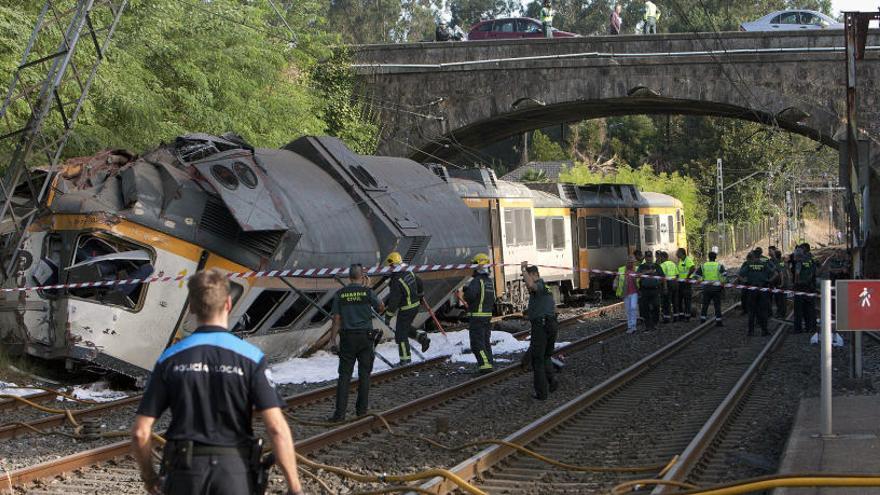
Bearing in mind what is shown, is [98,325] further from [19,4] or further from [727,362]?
[727,362]

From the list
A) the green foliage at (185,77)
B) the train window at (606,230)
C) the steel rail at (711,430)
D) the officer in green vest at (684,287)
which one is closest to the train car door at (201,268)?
the green foliage at (185,77)

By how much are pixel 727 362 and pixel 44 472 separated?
39.4 feet

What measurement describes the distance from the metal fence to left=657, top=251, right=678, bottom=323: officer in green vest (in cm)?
2733

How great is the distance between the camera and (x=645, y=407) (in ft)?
44.2

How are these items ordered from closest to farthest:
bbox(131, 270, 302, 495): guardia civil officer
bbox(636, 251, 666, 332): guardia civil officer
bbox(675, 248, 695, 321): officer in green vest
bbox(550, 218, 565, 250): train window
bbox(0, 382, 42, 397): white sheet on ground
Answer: bbox(131, 270, 302, 495): guardia civil officer, bbox(0, 382, 42, 397): white sheet on ground, bbox(636, 251, 666, 332): guardia civil officer, bbox(675, 248, 695, 321): officer in green vest, bbox(550, 218, 565, 250): train window

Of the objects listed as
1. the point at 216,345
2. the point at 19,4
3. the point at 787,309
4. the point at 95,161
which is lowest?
the point at 787,309

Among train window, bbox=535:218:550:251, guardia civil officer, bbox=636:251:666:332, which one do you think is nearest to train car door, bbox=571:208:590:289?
train window, bbox=535:218:550:251

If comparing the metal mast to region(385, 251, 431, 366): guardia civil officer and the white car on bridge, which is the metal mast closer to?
region(385, 251, 431, 366): guardia civil officer

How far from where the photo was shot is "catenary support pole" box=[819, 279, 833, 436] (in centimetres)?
999

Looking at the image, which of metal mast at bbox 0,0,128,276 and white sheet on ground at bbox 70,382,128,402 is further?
metal mast at bbox 0,0,128,276

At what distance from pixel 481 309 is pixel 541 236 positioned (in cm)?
1406

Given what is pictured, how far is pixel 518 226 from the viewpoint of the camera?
27.0 meters

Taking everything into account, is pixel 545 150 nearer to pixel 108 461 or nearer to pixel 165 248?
pixel 165 248

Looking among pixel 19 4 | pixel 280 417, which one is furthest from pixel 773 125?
pixel 280 417
